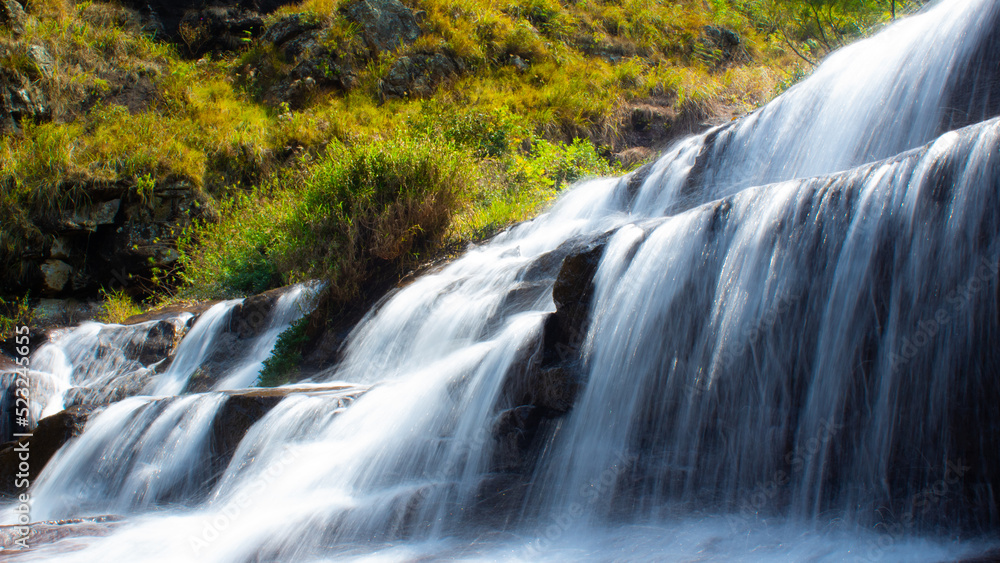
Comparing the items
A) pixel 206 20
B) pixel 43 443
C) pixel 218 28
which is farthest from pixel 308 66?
pixel 43 443

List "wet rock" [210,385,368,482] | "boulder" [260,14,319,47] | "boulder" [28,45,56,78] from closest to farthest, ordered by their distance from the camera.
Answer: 1. "wet rock" [210,385,368,482]
2. "boulder" [28,45,56,78]
3. "boulder" [260,14,319,47]

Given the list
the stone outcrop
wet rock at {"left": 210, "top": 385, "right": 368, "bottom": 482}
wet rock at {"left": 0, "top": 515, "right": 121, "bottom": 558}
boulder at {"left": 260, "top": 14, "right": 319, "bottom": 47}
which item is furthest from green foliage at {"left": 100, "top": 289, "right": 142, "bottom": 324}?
boulder at {"left": 260, "top": 14, "right": 319, "bottom": 47}

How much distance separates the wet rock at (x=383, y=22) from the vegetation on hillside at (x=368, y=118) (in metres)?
0.27

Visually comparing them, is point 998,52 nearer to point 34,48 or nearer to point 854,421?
point 854,421

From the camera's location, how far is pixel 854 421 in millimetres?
2324

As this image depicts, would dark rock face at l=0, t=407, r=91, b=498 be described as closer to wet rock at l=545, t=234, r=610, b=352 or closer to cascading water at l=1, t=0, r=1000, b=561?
cascading water at l=1, t=0, r=1000, b=561

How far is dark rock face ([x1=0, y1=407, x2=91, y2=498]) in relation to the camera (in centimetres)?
428

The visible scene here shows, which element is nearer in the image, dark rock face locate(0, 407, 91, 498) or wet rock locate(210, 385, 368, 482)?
wet rock locate(210, 385, 368, 482)

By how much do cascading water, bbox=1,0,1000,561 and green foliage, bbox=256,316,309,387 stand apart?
3.60 feet

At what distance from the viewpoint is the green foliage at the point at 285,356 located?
5.31 m

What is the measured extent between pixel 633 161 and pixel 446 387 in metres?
7.93

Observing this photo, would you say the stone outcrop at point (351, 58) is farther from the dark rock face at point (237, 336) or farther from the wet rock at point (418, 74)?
the dark rock face at point (237, 336)

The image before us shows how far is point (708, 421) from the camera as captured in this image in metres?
2.67

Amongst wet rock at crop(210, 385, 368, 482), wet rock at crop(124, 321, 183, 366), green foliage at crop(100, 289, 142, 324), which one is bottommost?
wet rock at crop(210, 385, 368, 482)
